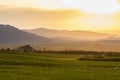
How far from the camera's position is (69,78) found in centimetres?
3781

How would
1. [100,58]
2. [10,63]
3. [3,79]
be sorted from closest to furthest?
[3,79] < [10,63] < [100,58]

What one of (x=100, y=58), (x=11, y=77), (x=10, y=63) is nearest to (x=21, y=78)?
(x=11, y=77)

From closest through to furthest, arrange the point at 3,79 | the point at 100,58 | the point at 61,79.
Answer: the point at 3,79 → the point at 61,79 → the point at 100,58

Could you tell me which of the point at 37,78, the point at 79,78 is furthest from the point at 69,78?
the point at 37,78

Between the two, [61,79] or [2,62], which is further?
[2,62]

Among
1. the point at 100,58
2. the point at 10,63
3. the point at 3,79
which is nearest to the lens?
the point at 3,79

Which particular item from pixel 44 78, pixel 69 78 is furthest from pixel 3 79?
pixel 69 78

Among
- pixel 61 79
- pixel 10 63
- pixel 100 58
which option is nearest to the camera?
pixel 61 79

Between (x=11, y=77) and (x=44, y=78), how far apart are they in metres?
3.19

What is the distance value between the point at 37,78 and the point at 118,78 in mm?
8586

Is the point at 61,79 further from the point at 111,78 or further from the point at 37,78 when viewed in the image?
the point at 111,78

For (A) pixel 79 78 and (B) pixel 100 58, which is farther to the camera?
(B) pixel 100 58

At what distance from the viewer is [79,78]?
38.0m

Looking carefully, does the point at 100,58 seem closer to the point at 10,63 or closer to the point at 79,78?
the point at 10,63
